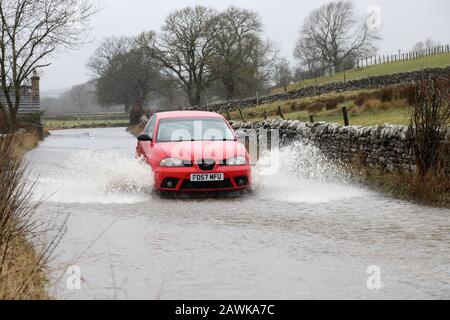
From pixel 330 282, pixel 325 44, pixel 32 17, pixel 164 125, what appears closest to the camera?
pixel 330 282

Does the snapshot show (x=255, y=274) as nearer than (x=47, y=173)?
Yes

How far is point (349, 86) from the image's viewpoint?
57.8 m

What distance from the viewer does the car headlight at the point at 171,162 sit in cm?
1286

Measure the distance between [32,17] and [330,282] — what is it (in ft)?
106

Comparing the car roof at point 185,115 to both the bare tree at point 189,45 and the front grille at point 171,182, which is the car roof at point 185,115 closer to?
the front grille at point 171,182

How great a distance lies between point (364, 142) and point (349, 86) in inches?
1661

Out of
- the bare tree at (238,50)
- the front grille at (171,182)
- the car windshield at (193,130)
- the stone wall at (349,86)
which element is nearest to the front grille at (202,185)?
the front grille at (171,182)

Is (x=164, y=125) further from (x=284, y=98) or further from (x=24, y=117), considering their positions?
(x=284, y=98)

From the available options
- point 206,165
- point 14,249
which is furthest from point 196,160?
point 14,249

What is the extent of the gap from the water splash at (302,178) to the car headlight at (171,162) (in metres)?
1.83

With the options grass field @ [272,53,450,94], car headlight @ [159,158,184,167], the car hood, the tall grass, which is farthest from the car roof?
grass field @ [272,53,450,94]

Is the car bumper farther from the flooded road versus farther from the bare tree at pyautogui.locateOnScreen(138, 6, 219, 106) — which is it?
the bare tree at pyautogui.locateOnScreen(138, 6, 219, 106)

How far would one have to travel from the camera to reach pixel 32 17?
3575 centimetres
